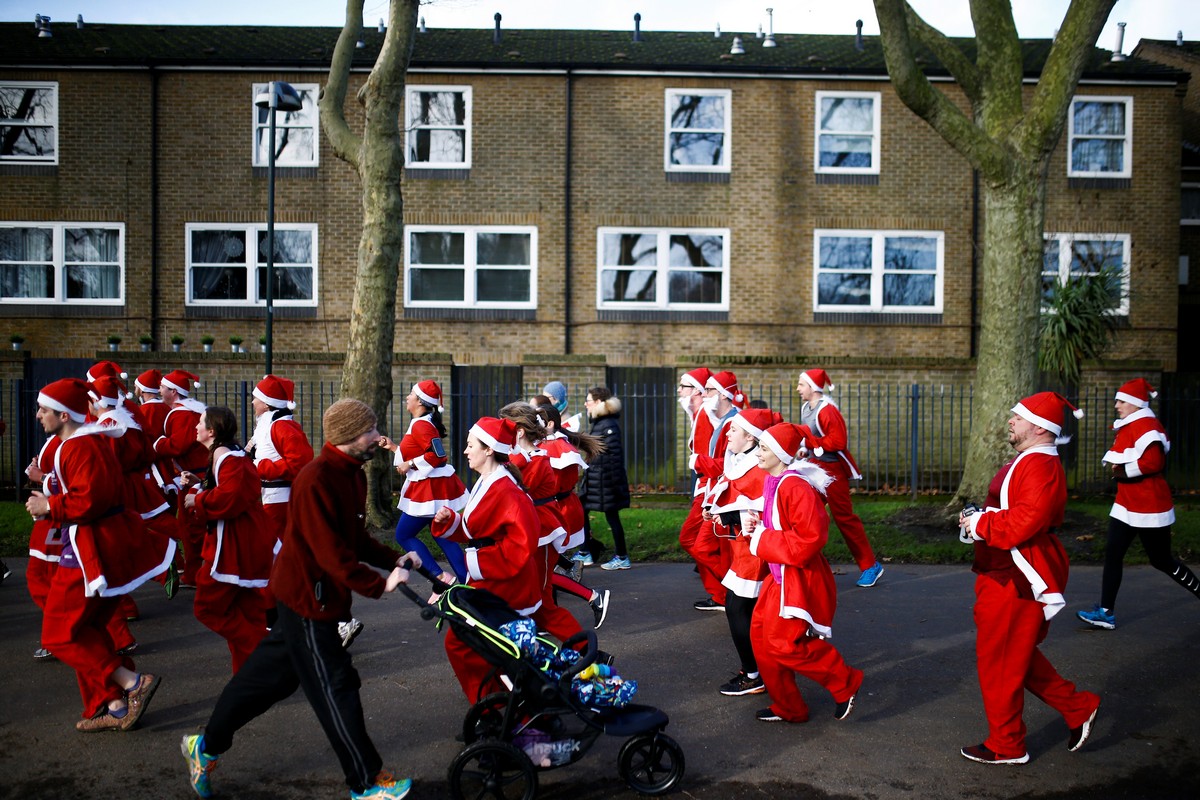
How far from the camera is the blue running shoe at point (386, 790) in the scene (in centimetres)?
480

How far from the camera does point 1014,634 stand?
5625 millimetres

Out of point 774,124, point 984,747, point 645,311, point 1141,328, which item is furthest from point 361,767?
point 1141,328

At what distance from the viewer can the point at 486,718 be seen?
5387mm

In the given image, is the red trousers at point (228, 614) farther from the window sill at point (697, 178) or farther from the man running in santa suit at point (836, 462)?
the window sill at point (697, 178)

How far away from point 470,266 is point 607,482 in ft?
37.4

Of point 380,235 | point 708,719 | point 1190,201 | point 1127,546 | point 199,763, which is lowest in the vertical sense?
point 708,719

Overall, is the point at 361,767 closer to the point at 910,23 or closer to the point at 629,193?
the point at 910,23

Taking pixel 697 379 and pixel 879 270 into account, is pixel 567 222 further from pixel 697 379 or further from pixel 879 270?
pixel 697 379

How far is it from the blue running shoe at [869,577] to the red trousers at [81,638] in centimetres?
664

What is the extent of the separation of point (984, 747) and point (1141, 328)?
18.5 m

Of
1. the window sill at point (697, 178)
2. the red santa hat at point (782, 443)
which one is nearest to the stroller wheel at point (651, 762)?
the red santa hat at point (782, 443)

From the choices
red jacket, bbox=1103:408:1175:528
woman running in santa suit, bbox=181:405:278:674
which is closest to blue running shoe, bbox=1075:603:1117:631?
red jacket, bbox=1103:408:1175:528

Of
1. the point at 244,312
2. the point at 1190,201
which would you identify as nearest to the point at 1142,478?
the point at 244,312

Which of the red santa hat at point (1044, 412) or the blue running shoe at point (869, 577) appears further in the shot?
the blue running shoe at point (869, 577)
